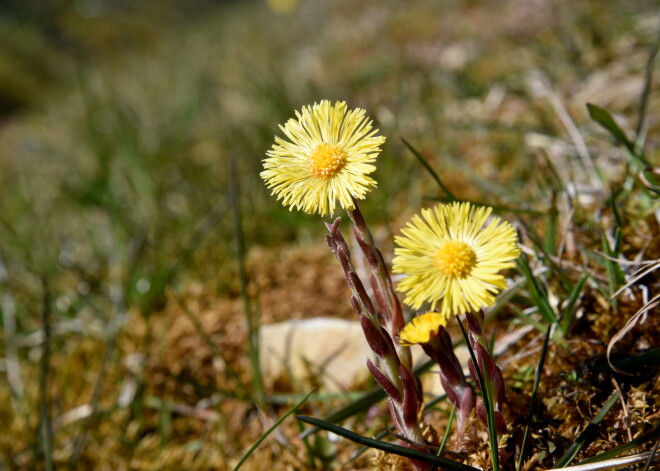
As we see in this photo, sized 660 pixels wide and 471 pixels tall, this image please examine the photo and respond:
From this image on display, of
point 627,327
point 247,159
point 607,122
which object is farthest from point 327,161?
point 247,159

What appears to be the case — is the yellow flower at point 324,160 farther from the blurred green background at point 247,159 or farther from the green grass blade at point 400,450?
the blurred green background at point 247,159

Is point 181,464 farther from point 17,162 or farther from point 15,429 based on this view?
point 17,162

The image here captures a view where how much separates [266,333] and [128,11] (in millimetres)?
21033

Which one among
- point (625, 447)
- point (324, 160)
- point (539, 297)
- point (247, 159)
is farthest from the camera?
point (247, 159)

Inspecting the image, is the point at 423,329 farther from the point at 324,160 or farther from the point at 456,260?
the point at 324,160

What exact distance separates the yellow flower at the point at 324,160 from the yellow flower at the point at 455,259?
5.3 inches

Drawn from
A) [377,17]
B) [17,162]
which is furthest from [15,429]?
[377,17]

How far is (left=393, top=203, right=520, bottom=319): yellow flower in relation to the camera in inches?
32.5

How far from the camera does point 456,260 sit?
86 cm

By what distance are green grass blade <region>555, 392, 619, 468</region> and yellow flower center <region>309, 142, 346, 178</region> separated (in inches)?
25.2

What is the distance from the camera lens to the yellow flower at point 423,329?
2.93 ft

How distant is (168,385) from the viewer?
1.79m

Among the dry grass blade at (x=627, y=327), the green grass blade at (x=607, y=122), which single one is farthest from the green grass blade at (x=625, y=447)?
the green grass blade at (x=607, y=122)

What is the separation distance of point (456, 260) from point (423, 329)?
13 cm
